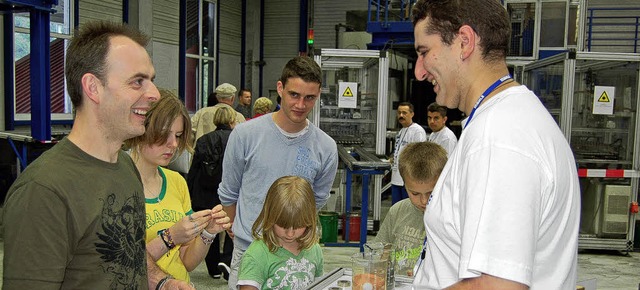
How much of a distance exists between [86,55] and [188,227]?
2.42 feet

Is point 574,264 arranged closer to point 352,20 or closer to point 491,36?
point 491,36

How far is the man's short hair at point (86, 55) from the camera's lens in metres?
1.47

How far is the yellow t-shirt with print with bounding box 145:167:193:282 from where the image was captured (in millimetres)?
2098

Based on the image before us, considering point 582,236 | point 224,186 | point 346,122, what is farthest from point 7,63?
point 582,236

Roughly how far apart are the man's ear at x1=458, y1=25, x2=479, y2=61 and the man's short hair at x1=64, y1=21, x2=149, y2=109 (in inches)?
36.6

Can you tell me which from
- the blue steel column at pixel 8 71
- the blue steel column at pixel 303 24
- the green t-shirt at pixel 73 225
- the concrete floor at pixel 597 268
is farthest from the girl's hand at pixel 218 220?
the blue steel column at pixel 303 24

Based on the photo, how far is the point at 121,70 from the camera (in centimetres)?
149

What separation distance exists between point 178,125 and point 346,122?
15.9 ft

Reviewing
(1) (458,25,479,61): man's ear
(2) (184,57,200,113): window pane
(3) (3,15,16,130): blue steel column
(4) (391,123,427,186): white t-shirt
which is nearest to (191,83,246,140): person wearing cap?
(4) (391,123,427,186): white t-shirt

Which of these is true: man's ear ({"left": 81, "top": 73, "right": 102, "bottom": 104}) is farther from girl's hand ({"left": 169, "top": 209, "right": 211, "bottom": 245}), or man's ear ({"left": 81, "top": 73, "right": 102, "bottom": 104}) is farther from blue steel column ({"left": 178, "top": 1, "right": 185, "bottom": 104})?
blue steel column ({"left": 178, "top": 1, "right": 185, "bottom": 104})

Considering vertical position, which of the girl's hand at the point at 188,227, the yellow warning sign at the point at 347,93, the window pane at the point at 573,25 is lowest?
the girl's hand at the point at 188,227

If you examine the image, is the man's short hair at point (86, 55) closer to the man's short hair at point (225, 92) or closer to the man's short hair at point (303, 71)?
the man's short hair at point (303, 71)

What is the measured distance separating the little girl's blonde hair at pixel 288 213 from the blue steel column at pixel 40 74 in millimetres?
4580

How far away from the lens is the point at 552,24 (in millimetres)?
7426
